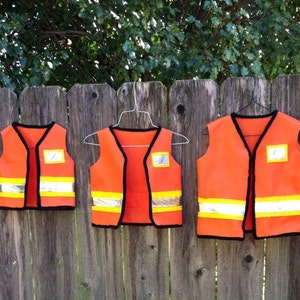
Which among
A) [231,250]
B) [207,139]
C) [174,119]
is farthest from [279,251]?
[174,119]

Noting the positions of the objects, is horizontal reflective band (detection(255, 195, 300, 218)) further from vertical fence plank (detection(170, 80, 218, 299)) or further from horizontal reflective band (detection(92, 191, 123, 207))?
horizontal reflective band (detection(92, 191, 123, 207))

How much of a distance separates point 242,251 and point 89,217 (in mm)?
1123

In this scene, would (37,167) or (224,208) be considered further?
(37,167)

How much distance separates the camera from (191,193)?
107 inches

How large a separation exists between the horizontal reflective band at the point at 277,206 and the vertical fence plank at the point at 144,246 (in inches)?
27.2

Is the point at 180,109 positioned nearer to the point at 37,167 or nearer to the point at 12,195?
the point at 37,167

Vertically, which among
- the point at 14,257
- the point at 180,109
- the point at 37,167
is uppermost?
the point at 180,109

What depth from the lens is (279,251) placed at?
2.72m

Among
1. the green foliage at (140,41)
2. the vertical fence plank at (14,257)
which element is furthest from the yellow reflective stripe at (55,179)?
the green foliage at (140,41)

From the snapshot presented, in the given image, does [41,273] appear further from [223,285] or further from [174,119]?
[174,119]

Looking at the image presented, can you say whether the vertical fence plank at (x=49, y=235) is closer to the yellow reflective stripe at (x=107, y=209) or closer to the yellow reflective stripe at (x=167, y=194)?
the yellow reflective stripe at (x=107, y=209)

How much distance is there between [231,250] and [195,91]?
1139 millimetres

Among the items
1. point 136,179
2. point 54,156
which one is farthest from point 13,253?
point 136,179

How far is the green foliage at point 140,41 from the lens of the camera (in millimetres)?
3943
